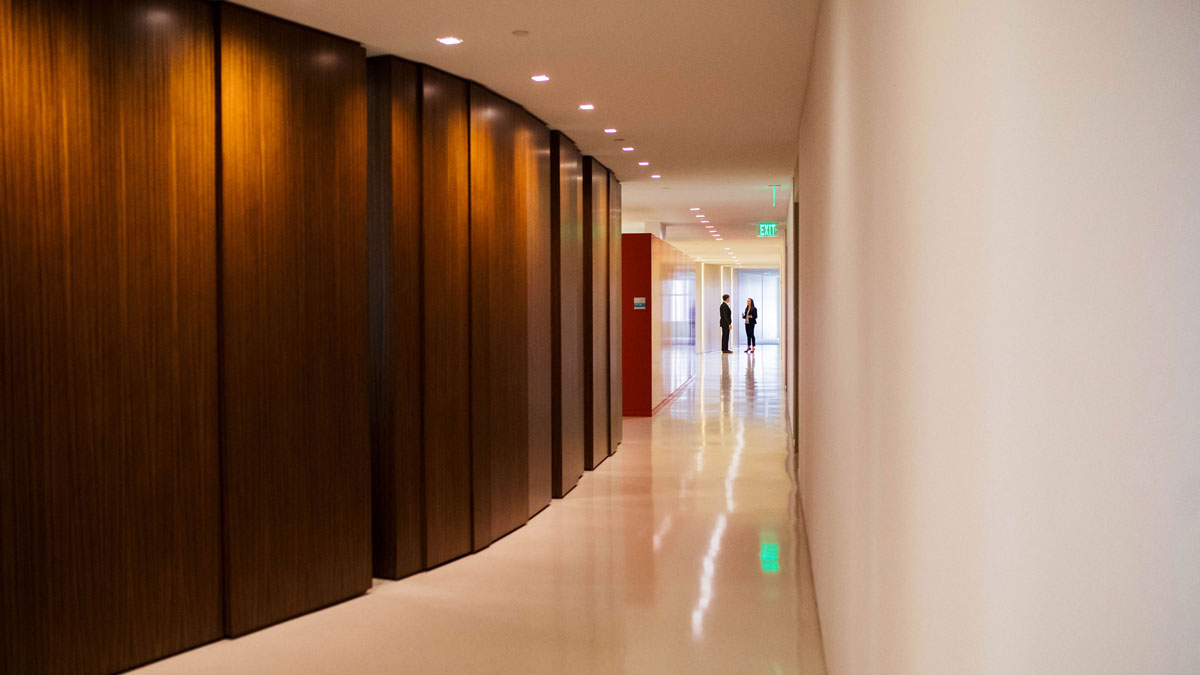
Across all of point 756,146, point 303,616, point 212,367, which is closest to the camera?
point 212,367

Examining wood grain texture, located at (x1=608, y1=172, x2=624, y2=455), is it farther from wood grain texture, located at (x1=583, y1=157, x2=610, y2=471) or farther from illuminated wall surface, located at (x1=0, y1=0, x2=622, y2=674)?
illuminated wall surface, located at (x1=0, y1=0, x2=622, y2=674)

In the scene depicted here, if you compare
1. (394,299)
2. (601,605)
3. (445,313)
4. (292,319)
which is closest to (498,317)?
(445,313)

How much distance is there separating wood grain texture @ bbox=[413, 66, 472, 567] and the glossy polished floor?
0.39 metres

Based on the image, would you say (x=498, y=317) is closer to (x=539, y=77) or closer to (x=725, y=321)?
(x=539, y=77)

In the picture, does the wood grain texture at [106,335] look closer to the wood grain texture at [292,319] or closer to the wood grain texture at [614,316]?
the wood grain texture at [292,319]

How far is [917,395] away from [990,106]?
78 cm

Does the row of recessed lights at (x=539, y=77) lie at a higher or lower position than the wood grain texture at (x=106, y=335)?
higher

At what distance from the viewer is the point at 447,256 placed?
730cm

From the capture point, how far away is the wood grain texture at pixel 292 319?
5.61 m

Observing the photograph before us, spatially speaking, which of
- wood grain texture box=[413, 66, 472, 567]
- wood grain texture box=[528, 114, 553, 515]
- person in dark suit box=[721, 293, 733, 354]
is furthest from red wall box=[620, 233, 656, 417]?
person in dark suit box=[721, 293, 733, 354]

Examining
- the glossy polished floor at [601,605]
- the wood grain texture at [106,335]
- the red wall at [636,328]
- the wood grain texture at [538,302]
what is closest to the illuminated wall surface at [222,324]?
the wood grain texture at [106,335]

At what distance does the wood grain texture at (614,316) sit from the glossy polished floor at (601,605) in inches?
96.1

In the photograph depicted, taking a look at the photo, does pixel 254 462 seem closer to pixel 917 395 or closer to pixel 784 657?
pixel 784 657

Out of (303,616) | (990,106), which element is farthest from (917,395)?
(303,616)
